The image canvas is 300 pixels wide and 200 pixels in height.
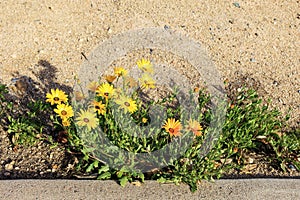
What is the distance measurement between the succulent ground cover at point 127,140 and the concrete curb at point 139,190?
0.07m

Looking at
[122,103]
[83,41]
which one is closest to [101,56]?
[83,41]

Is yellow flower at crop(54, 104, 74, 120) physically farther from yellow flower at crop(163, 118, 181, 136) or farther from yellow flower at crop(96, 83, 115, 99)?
yellow flower at crop(163, 118, 181, 136)

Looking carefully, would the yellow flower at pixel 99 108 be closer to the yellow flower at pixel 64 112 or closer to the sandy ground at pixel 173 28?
the yellow flower at pixel 64 112

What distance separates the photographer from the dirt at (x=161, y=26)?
155 inches

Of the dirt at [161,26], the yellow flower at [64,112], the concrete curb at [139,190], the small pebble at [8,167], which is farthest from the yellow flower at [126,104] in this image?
the dirt at [161,26]

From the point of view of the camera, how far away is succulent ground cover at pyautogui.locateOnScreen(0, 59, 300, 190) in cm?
277

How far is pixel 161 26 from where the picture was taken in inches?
182

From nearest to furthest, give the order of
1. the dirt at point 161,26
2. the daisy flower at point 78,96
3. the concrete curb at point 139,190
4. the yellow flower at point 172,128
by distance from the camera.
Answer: the yellow flower at point 172,128 → the concrete curb at point 139,190 → the daisy flower at point 78,96 → the dirt at point 161,26

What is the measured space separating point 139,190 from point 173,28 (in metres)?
2.32

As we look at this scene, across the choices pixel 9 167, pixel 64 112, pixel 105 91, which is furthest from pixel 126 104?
pixel 9 167

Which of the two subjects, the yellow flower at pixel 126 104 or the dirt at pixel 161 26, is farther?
the dirt at pixel 161 26

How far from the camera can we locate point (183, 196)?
282cm

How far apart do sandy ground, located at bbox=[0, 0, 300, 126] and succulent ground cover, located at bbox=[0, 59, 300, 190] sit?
533 millimetres

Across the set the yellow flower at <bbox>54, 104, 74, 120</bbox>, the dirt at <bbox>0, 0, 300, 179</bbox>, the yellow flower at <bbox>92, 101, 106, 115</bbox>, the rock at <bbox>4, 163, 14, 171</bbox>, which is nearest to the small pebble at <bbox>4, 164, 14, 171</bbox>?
the rock at <bbox>4, 163, 14, 171</bbox>
